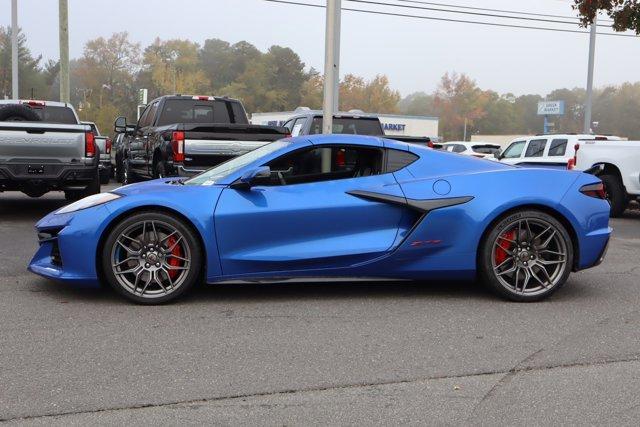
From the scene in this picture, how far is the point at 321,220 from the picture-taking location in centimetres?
529

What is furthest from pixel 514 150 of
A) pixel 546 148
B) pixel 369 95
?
pixel 369 95

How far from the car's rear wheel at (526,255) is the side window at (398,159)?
2.94 ft

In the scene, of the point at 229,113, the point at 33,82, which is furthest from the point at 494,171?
the point at 33,82

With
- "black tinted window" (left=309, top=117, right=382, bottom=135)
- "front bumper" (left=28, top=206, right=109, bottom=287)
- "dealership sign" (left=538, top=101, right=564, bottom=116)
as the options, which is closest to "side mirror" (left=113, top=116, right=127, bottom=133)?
"black tinted window" (left=309, top=117, right=382, bottom=135)

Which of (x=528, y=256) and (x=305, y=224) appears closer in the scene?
(x=305, y=224)

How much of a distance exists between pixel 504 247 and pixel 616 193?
791 cm

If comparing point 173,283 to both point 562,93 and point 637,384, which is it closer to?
point 637,384

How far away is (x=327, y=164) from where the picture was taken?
5695 millimetres

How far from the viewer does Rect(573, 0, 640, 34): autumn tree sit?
14547mm

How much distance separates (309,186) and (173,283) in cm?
133

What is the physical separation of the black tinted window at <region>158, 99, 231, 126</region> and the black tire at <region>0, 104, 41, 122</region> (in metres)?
2.17

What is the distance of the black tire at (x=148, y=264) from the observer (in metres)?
5.14

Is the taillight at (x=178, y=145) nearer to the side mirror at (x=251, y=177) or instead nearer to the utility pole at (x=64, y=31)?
the side mirror at (x=251, y=177)

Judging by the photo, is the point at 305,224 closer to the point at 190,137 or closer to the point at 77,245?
the point at 77,245
